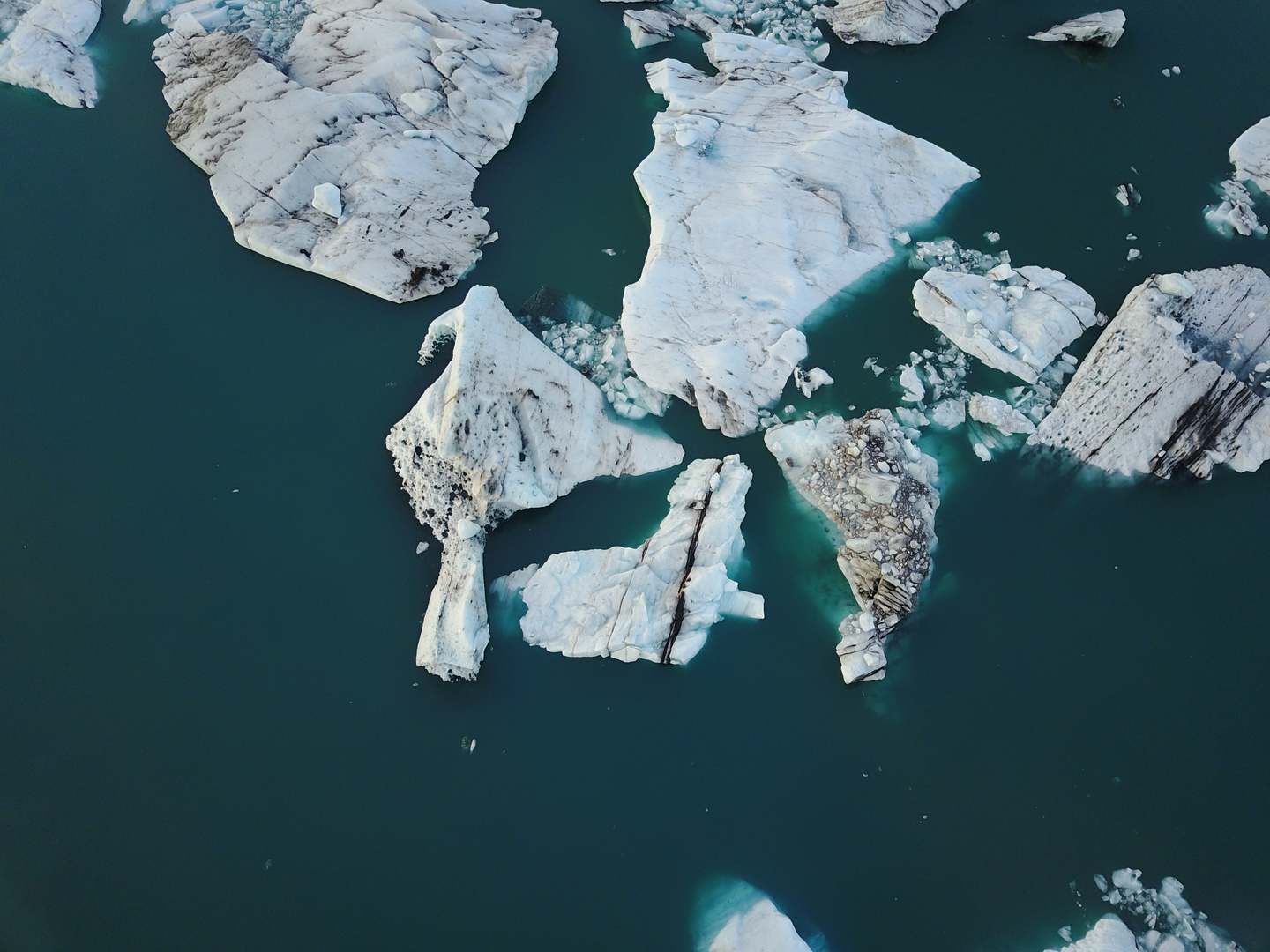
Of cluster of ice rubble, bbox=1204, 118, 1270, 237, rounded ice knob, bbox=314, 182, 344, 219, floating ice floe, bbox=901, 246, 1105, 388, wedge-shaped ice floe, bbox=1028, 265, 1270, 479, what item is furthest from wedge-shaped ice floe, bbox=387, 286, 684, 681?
cluster of ice rubble, bbox=1204, 118, 1270, 237

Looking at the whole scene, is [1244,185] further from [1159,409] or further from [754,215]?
[754,215]

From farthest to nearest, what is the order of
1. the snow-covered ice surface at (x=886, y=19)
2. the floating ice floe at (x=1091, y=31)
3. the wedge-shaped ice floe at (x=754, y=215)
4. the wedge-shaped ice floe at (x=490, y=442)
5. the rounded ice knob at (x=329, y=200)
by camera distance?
the snow-covered ice surface at (x=886, y=19)
the floating ice floe at (x=1091, y=31)
the rounded ice knob at (x=329, y=200)
the wedge-shaped ice floe at (x=754, y=215)
the wedge-shaped ice floe at (x=490, y=442)

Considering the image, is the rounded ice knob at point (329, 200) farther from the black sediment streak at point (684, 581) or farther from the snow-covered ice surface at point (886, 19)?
the snow-covered ice surface at point (886, 19)

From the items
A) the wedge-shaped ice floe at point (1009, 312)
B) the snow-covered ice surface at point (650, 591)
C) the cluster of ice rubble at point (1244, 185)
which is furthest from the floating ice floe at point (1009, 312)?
the snow-covered ice surface at point (650, 591)

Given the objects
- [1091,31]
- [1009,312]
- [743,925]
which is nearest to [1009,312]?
[1009,312]

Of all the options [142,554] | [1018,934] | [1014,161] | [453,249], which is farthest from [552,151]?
[1018,934]
